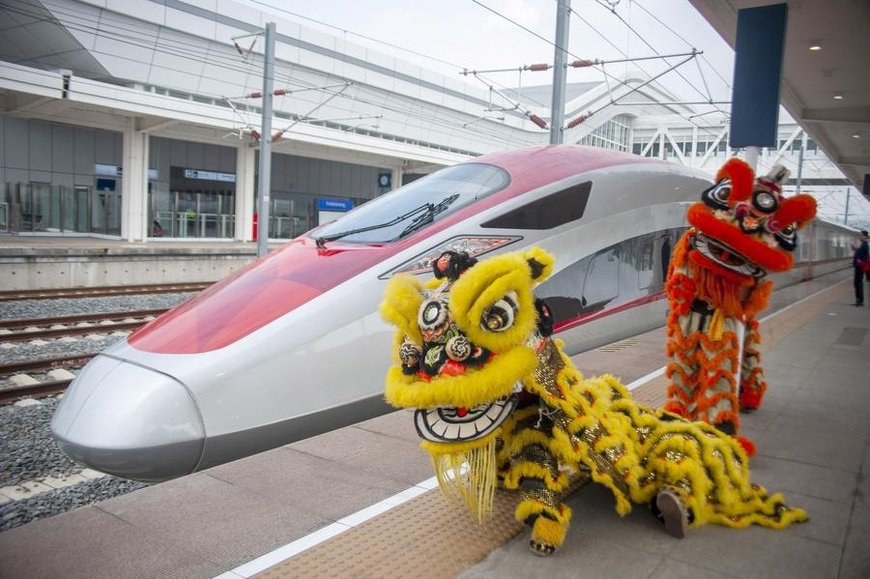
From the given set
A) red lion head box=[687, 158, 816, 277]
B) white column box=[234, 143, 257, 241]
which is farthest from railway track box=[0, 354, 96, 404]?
white column box=[234, 143, 257, 241]

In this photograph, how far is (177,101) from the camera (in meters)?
20.0

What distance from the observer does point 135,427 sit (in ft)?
11.2

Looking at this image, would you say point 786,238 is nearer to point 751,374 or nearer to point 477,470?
point 751,374

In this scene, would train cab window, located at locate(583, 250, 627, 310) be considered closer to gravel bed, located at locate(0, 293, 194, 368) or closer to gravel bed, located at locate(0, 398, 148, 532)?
gravel bed, located at locate(0, 398, 148, 532)

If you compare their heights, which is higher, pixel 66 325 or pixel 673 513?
pixel 673 513

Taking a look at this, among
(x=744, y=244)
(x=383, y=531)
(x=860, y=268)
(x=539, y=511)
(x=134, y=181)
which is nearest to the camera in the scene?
(x=539, y=511)

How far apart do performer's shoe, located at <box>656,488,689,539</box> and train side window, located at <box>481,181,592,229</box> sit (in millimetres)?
2619

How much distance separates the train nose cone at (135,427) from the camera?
3.41 m

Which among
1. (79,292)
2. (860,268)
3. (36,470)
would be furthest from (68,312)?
(860,268)

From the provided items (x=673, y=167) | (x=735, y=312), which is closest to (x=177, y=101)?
(x=673, y=167)

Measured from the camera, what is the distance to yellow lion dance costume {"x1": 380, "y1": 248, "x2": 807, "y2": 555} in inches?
98.0

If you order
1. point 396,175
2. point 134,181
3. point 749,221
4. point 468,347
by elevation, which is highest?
point 396,175

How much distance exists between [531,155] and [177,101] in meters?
16.8

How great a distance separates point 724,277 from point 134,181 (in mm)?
21152
